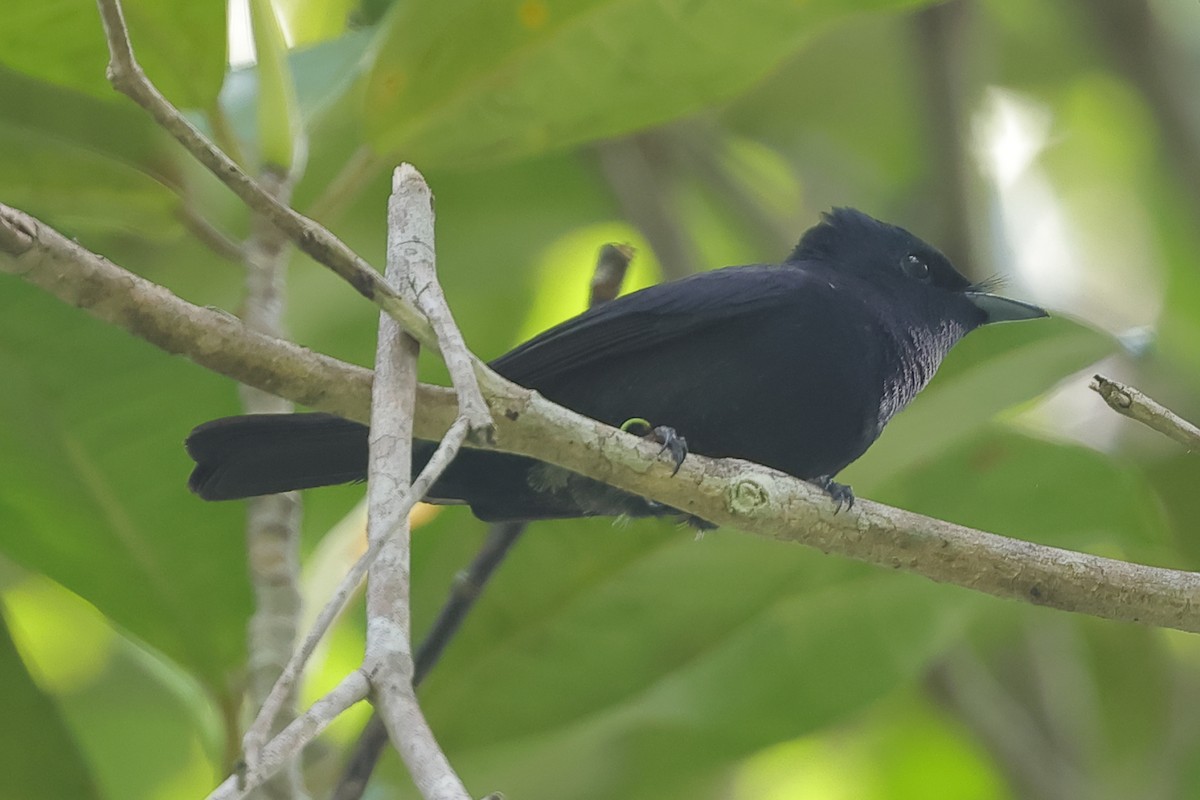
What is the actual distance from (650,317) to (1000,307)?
0.97 meters

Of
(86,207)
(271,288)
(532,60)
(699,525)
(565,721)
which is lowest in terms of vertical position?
(565,721)

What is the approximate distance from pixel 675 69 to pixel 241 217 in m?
1.25

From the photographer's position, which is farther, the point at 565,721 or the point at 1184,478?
the point at 1184,478

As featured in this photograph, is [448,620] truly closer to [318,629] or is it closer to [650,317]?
[650,317]

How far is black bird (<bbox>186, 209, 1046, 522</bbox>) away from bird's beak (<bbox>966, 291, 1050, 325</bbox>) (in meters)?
0.38

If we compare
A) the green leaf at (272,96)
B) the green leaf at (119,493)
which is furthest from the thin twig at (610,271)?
the green leaf at (119,493)

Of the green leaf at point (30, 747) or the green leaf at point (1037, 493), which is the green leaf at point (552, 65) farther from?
the green leaf at point (30, 747)

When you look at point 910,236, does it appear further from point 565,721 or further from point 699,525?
point 565,721

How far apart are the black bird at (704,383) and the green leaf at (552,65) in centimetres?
39

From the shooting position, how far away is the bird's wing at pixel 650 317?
2.95 metres

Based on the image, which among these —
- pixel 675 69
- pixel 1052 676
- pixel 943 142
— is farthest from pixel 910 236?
pixel 1052 676

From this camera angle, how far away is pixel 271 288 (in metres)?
2.65

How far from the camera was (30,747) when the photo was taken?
2670 mm

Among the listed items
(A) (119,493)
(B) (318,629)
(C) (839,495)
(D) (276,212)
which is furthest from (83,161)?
(B) (318,629)
